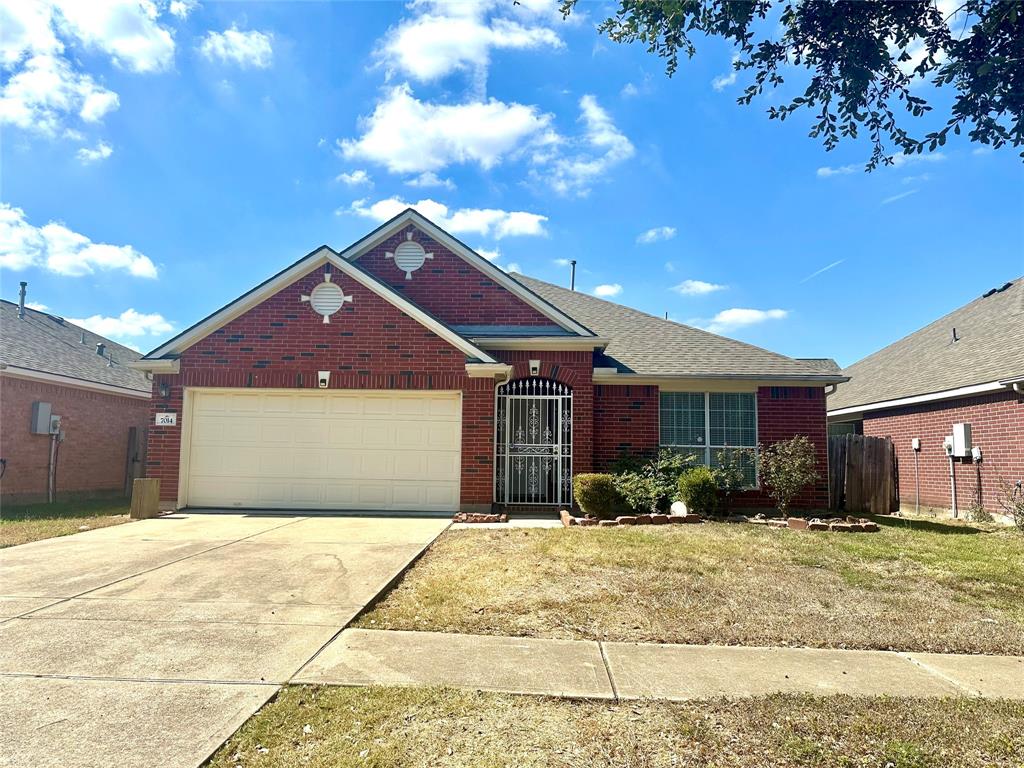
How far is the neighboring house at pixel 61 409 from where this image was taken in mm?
13648

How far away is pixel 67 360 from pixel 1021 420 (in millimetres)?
21281

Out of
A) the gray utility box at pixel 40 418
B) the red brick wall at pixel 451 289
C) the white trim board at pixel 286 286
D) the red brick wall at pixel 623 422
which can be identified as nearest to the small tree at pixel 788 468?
the red brick wall at pixel 623 422

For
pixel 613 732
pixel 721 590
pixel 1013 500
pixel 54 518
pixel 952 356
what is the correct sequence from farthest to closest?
pixel 952 356 < pixel 1013 500 < pixel 54 518 < pixel 721 590 < pixel 613 732

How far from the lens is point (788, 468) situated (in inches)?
430

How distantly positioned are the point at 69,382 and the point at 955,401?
20226 mm

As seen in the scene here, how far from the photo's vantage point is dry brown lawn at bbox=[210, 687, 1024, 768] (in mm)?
3008

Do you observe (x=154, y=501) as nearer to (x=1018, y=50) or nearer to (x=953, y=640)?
(x=953, y=640)

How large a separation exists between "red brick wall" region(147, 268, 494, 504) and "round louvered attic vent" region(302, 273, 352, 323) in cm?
11

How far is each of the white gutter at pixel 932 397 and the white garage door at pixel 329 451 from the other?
10315 millimetres

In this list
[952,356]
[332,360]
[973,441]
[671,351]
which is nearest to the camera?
[332,360]

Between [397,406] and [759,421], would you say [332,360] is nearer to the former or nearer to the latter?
[397,406]

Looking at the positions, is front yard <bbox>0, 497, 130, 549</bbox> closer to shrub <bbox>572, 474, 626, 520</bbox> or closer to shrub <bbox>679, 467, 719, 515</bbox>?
shrub <bbox>572, 474, 626, 520</bbox>

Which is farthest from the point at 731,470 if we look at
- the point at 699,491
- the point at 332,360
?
the point at 332,360

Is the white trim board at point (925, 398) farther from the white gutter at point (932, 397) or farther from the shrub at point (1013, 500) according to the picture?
the shrub at point (1013, 500)
